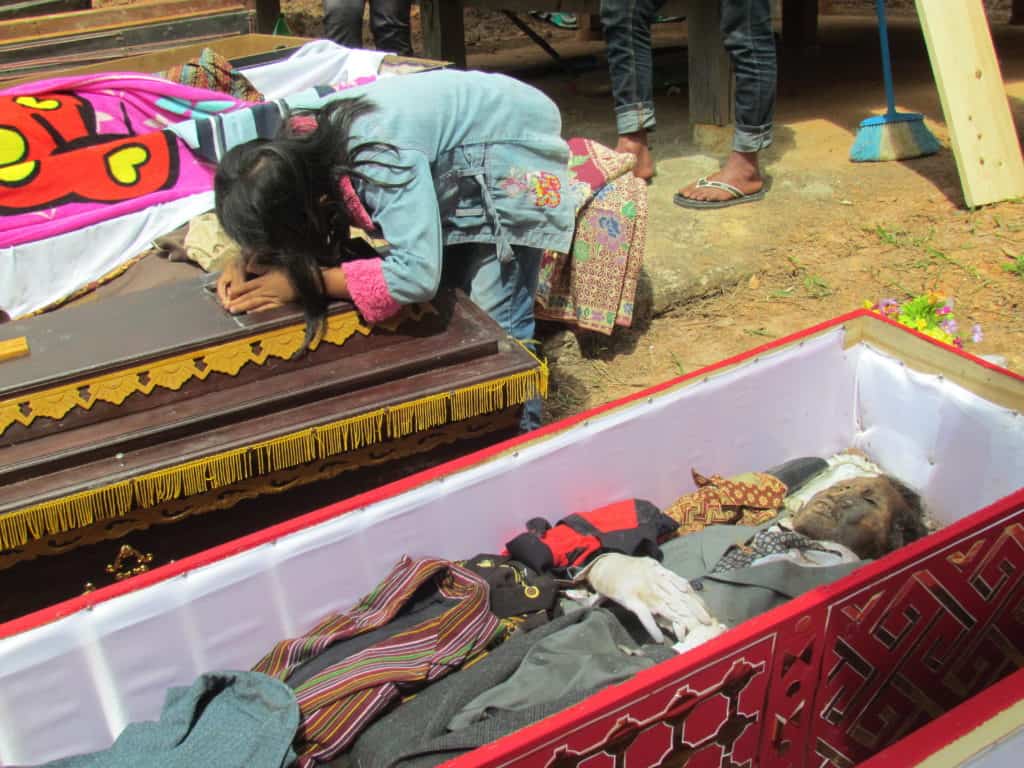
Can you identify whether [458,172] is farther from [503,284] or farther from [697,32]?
[697,32]

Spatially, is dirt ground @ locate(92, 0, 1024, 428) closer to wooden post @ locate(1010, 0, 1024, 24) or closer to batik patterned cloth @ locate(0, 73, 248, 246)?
batik patterned cloth @ locate(0, 73, 248, 246)

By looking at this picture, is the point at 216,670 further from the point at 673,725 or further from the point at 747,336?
the point at 747,336

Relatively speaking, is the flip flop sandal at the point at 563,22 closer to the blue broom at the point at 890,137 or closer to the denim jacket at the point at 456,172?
the blue broom at the point at 890,137

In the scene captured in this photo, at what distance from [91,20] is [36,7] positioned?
2.70 metres

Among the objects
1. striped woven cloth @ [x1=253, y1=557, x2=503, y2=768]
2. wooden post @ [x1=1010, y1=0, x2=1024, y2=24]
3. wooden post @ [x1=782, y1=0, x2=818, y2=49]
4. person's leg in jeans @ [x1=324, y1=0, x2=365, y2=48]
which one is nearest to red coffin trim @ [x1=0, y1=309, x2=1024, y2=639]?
striped woven cloth @ [x1=253, y1=557, x2=503, y2=768]

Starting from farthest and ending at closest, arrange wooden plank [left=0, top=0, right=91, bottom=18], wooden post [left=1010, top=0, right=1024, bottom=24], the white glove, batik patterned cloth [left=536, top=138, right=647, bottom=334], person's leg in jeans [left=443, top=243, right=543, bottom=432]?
1. wooden post [left=1010, top=0, right=1024, bottom=24]
2. wooden plank [left=0, top=0, right=91, bottom=18]
3. batik patterned cloth [left=536, top=138, right=647, bottom=334]
4. person's leg in jeans [left=443, top=243, right=543, bottom=432]
5. the white glove

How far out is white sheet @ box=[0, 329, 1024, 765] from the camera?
1512mm

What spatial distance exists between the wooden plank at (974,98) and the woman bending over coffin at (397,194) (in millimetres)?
2341

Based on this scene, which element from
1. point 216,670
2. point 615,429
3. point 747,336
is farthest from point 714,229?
point 216,670

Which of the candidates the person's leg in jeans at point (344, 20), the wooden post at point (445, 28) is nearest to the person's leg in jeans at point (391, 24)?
the person's leg in jeans at point (344, 20)

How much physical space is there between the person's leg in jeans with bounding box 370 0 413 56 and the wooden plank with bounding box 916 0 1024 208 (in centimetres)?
245

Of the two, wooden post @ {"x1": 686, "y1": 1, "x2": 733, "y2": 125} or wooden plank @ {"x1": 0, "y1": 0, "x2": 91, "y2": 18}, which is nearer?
wooden post @ {"x1": 686, "y1": 1, "x2": 733, "y2": 125}

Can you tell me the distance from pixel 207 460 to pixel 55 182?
6.19 ft

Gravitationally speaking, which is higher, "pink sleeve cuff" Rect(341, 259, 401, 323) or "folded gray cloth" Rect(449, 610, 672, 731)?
"pink sleeve cuff" Rect(341, 259, 401, 323)
